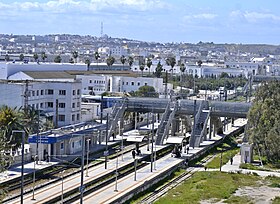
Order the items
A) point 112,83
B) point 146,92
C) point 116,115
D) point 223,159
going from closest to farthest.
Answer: point 223,159
point 116,115
point 146,92
point 112,83

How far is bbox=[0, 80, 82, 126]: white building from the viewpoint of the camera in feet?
179

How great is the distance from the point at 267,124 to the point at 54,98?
2030 cm

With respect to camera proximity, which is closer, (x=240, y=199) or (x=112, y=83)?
(x=240, y=199)

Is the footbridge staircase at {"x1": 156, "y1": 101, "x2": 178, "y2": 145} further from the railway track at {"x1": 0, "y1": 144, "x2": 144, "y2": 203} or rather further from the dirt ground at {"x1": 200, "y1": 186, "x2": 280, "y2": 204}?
the dirt ground at {"x1": 200, "y1": 186, "x2": 280, "y2": 204}

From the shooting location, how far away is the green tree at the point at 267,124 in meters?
44.0

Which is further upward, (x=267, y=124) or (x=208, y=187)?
(x=267, y=124)

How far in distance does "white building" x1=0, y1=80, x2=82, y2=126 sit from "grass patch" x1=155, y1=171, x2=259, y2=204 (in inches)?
771

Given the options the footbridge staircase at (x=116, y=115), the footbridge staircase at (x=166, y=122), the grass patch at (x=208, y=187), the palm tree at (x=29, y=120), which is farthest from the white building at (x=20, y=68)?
the grass patch at (x=208, y=187)

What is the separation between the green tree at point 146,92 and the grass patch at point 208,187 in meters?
40.4

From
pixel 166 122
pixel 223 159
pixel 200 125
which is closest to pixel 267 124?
pixel 223 159

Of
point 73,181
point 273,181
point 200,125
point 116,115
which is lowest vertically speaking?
point 273,181

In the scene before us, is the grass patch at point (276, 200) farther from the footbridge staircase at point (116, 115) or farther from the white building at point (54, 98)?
the white building at point (54, 98)

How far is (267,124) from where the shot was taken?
1799 inches

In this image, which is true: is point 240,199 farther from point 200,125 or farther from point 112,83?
point 112,83
